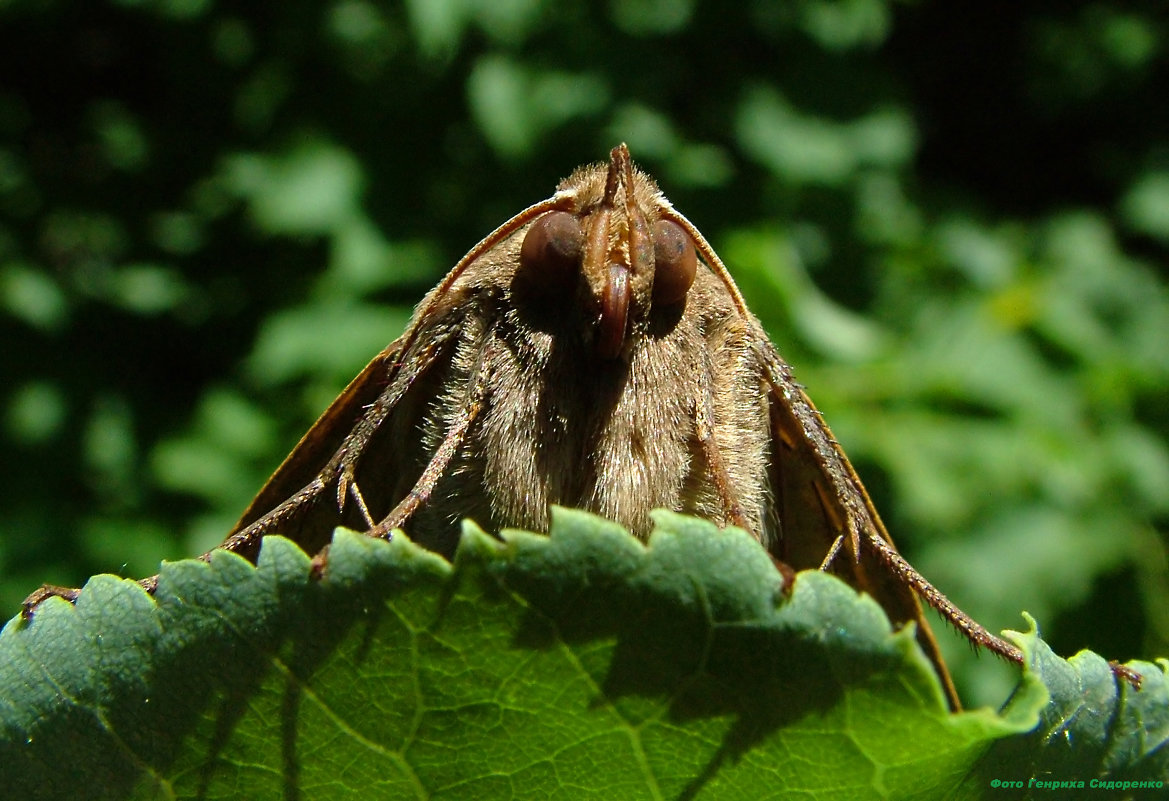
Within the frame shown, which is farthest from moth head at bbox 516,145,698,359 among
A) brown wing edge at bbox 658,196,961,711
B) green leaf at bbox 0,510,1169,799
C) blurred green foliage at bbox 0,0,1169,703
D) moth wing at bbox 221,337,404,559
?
blurred green foliage at bbox 0,0,1169,703

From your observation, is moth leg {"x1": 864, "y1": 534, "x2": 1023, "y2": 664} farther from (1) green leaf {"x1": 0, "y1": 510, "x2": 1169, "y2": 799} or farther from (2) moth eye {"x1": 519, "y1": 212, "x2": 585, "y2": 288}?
(2) moth eye {"x1": 519, "y1": 212, "x2": 585, "y2": 288}

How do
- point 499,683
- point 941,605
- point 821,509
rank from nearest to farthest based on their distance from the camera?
point 499,683 → point 941,605 → point 821,509

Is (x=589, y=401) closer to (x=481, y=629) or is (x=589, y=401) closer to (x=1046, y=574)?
(x=481, y=629)

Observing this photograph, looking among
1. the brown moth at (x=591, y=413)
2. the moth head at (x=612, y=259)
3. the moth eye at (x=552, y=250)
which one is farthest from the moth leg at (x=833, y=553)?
the moth eye at (x=552, y=250)

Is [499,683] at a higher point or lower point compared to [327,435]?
lower

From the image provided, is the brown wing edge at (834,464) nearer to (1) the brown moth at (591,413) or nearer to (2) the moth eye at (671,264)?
(1) the brown moth at (591,413)

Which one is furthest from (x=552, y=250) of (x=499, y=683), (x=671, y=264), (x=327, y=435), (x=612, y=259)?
(x=499, y=683)

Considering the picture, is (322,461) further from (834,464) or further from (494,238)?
(834,464)
